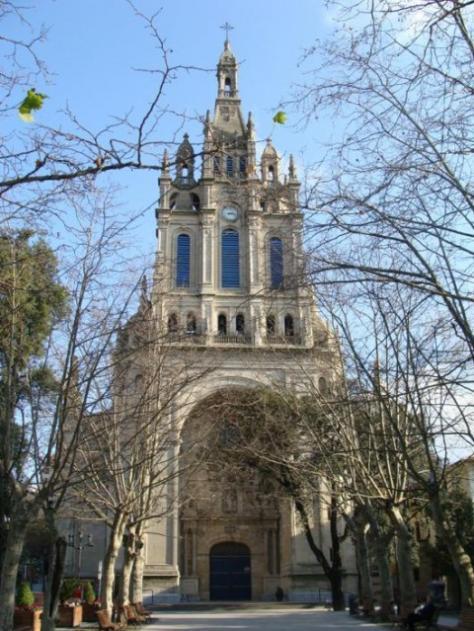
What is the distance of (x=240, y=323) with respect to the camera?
42.6 meters

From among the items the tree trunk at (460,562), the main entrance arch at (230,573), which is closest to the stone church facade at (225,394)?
the main entrance arch at (230,573)

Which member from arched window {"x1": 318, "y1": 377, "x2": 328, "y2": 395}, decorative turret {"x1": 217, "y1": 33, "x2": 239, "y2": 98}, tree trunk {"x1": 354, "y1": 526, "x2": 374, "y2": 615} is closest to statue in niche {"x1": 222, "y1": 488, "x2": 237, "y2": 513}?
tree trunk {"x1": 354, "y1": 526, "x2": 374, "y2": 615}

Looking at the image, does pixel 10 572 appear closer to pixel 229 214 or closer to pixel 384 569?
pixel 384 569

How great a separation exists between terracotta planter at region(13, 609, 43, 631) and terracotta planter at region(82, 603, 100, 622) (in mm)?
4372

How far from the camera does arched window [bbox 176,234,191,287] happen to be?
42.8 metres

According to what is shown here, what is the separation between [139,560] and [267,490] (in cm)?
1028

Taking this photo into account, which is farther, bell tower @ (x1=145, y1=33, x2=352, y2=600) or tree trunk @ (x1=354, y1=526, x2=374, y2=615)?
bell tower @ (x1=145, y1=33, x2=352, y2=600)

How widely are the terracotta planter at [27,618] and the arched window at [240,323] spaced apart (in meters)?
25.3

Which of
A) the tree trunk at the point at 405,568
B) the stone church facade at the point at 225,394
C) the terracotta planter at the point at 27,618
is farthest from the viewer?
the stone church facade at the point at 225,394

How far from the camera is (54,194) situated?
6.48 metres

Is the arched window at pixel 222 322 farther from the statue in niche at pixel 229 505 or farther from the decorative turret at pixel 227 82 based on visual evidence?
the decorative turret at pixel 227 82

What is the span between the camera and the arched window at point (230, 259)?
43.2 m

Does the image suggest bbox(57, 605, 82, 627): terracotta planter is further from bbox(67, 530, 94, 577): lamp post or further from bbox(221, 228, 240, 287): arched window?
bbox(221, 228, 240, 287): arched window

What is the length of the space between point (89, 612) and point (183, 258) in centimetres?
2529
